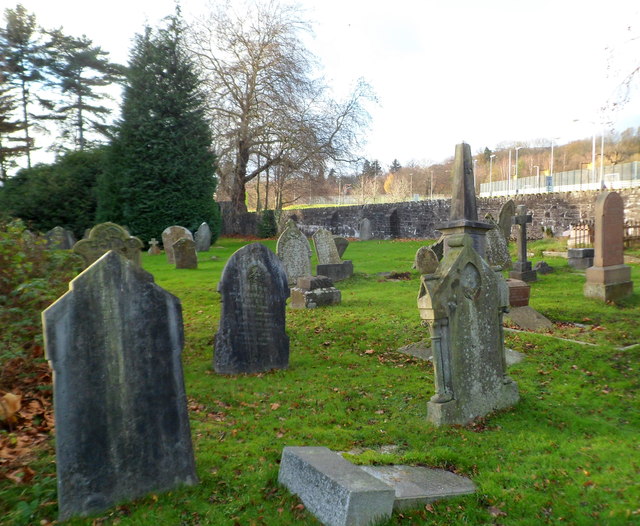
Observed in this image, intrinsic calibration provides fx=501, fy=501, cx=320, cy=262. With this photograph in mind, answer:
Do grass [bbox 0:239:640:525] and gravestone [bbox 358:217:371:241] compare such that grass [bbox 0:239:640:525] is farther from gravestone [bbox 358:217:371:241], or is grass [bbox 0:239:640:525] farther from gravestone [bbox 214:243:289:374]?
gravestone [bbox 358:217:371:241]

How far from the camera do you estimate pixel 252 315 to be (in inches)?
289

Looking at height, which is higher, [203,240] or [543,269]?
[203,240]

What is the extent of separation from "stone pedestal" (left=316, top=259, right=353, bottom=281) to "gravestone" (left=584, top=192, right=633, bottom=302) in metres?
6.64

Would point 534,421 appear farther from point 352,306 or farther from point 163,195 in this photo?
point 163,195

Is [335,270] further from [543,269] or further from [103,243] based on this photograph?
[103,243]

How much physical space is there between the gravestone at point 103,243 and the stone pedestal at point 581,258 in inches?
512

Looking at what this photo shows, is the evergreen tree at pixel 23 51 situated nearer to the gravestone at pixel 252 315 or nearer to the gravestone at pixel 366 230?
the gravestone at pixel 366 230

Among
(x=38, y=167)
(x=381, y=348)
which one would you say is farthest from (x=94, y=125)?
(x=381, y=348)

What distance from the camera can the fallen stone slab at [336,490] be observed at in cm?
323

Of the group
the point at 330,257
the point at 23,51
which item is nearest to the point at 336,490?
the point at 330,257

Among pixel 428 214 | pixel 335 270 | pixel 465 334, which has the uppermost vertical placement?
pixel 428 214

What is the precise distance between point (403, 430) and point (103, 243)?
734cm

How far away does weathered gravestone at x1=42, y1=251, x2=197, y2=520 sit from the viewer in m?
3.41

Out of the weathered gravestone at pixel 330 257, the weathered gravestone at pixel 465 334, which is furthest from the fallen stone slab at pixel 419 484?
the weathered gravestone at pixel 330 257
